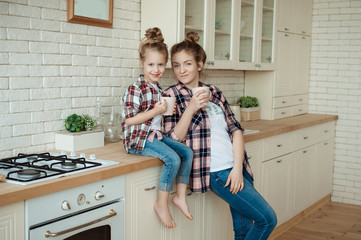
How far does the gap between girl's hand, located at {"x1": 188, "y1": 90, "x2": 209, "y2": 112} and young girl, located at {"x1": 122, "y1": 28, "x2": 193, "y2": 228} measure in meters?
0.20

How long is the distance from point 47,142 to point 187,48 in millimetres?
957

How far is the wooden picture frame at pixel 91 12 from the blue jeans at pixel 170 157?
86cm

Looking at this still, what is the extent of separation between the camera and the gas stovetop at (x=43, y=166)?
1.88 meters

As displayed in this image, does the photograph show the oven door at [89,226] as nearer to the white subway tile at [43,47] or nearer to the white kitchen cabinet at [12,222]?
the white kitchen cabinet at [12,222]

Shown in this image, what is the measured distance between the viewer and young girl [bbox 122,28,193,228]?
2.37 meters

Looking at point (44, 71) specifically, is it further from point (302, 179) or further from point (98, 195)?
point (302, 179)

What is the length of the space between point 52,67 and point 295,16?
114 inches

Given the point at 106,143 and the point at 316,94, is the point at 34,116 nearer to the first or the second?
the point at 106,143

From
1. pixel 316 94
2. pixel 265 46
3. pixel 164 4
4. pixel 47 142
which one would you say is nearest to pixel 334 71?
pixel 316 94

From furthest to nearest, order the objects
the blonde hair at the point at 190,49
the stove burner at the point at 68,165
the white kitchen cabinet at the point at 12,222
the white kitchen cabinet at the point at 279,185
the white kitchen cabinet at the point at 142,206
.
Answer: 1. the white kitchen cabinet at the point at 279,185
2. the blonde hair at the point at 190,49
3. the white kitchen cabinet at the point at 142,206
4. the stove burner at the point at 68,165
5. the white kitchen cabinet at the point at 12,222

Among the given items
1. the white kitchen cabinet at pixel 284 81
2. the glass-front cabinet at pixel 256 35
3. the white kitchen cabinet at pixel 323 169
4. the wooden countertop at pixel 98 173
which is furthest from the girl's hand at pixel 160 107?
the white kitchen cabinet at pixel 323 169

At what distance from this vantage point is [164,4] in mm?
3027

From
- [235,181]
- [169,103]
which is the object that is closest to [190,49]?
[169,103]

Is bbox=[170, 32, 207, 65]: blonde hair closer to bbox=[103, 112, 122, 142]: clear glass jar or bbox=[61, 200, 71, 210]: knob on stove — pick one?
bbox=[103, 112, 122, 142]: clear glass jar
